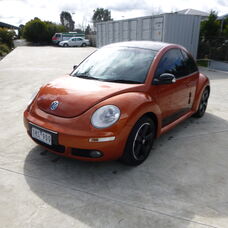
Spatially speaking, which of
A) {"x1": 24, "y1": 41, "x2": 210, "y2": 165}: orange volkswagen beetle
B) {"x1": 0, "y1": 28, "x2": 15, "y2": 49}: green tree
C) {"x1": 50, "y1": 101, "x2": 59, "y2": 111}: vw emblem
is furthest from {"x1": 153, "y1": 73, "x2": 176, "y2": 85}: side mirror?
{"x1": 0, "y1": 28, "x2": 15, "y2": 49}: green tree

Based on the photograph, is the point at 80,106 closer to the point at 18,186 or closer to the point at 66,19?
the point at 18,186

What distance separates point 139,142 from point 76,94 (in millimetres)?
946

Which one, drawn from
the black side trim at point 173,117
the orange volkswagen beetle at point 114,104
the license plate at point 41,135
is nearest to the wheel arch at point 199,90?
the black side trim at point 173,117

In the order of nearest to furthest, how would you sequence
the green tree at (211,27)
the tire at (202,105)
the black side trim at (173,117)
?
the black side trim at (173,117)
the tire at (202,105)
the green tree at (211,27)

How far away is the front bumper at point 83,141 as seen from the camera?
2453 mm

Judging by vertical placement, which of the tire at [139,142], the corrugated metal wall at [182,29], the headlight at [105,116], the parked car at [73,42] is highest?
the corrugated metal wall at [182,29]

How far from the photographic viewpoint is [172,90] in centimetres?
342

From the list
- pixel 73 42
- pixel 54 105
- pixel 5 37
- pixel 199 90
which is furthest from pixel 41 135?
pixel 73 42

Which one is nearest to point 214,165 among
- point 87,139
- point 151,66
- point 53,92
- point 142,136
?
point 142,136

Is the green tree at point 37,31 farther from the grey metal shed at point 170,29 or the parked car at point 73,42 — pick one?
the grey metal shed at point 170,29

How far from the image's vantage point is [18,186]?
257cm

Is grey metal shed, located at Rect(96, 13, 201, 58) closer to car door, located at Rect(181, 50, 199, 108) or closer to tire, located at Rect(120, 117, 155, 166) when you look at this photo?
car door, located at Rect(181, 50, 199, 108)

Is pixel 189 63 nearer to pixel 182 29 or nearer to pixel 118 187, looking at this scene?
pixel 118 187

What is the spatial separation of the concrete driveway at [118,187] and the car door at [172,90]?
473 mm
